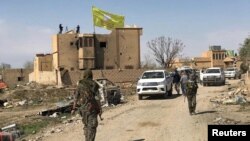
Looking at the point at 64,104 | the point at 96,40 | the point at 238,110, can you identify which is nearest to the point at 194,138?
the point at 238,110

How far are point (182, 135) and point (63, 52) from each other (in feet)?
151

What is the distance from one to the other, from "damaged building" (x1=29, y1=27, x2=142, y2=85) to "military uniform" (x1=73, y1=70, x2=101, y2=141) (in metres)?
46.2

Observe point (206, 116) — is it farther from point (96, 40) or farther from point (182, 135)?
point (96, 40)

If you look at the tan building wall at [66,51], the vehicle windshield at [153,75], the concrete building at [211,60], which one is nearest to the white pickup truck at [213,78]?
the vehicle windshield at [153,75]

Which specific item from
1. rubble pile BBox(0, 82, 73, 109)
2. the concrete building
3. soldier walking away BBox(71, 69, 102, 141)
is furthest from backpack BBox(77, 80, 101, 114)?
the concrete building

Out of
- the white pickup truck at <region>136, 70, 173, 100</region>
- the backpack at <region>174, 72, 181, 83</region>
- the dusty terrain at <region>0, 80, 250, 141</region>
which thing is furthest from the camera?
the backpack at <region>174, 72, 181, 83</region>

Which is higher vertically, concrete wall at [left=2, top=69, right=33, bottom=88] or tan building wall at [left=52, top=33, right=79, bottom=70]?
tan building wall at [left=52, top=33, right=79, bottom=70]

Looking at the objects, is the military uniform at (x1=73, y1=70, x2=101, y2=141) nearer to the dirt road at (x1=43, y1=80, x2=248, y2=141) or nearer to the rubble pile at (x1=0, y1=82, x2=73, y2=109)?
the dirt road at (x1=43, y1=80, x2=248, y2=141)

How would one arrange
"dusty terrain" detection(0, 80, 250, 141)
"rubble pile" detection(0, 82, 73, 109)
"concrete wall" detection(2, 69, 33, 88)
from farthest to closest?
"concrete wall" detection(2, 69, 33, 88)
"rubble pile" detection(0, 82, 73, 109)
"dusty terrain" detection(0, 80, 250, 141)

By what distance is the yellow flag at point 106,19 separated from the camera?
195 feet

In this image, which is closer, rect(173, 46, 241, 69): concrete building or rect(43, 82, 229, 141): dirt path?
rect(43, 82, 229, 141): dirt path

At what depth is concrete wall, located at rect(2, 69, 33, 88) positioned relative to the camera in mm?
84812

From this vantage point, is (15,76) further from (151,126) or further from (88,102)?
(88,102)

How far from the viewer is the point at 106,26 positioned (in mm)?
60344
